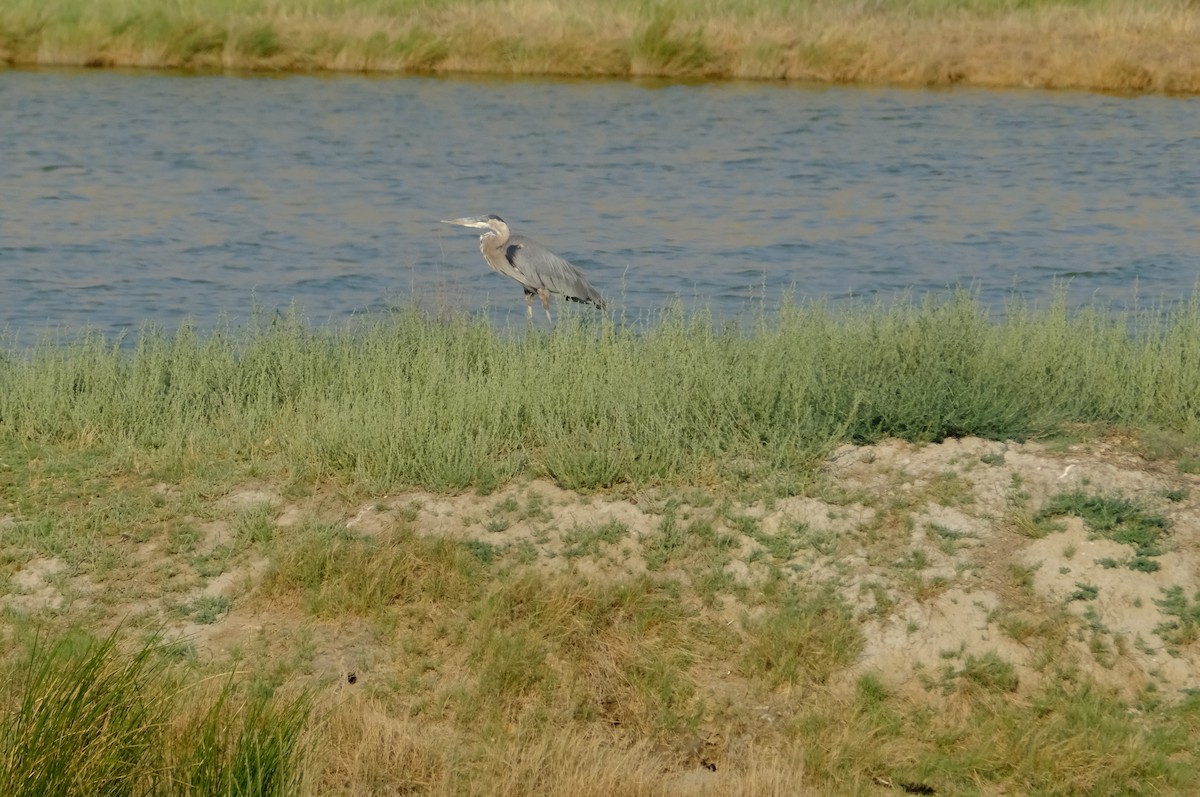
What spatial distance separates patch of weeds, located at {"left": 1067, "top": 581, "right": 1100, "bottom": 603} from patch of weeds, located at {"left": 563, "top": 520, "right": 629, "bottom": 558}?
169cm

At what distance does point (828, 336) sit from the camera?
8.04 m

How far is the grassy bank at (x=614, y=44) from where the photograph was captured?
24.0 m

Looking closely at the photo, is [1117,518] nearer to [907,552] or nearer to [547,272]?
[907,552]

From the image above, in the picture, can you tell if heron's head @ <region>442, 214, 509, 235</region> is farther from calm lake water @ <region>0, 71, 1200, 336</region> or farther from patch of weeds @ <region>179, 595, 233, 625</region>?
patch of weeds @ <region>179, 595, 233, 625</region>

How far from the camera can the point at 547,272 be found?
10250 millimetres

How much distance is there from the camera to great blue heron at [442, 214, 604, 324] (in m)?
10.2

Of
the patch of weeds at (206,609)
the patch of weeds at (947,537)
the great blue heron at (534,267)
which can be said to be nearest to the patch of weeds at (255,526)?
the patch of weeds at (206,609)

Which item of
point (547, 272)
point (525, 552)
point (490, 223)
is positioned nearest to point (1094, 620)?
point (525, 552)

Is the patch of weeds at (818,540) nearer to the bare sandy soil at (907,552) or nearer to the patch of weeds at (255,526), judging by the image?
the bare sandy soil at (907,552)

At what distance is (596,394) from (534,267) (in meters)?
3.09

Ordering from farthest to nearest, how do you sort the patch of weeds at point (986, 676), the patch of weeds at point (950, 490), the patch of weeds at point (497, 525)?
the patch of weeds at point (950, 490) < the patch of weeds at point (497, 525) < the patch of weeds at point (986, 676)

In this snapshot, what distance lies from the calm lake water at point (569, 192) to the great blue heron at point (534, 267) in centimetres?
39

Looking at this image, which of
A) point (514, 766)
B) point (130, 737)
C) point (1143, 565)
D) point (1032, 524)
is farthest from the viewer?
point (1032, 524)

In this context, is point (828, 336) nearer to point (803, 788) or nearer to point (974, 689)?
point (974, 689)
